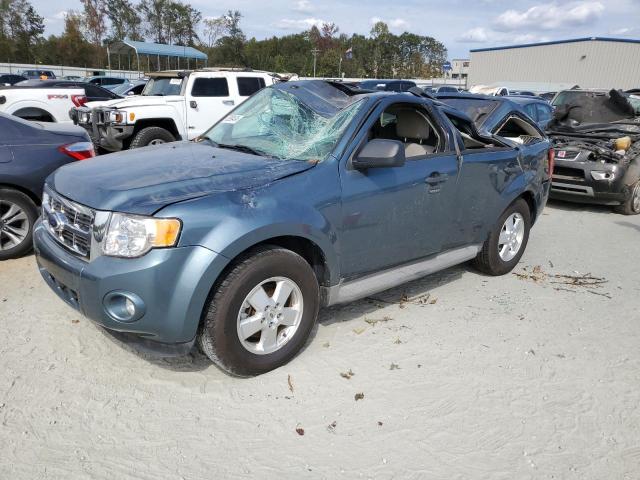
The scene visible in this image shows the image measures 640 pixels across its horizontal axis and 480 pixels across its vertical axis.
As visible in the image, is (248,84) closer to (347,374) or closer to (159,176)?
(159,176)

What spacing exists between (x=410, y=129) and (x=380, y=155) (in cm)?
120

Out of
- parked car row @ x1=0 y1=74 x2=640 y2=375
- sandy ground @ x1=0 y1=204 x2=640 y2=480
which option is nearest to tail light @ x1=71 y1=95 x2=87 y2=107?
parked car row @ x1=0 y1=74 x2=640 y2=375

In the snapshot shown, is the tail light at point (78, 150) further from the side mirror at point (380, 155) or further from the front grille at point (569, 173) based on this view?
the front grille at point (569, 173)

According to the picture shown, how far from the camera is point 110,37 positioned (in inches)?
2813

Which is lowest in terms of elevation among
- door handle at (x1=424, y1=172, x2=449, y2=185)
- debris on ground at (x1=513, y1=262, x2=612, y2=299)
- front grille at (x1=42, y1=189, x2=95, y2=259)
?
debris on ground at (x1=513, y1=262, x2=612, y2=299)

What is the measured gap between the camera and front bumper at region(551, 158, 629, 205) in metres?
A: 8.09

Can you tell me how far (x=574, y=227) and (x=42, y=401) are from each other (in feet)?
22.7

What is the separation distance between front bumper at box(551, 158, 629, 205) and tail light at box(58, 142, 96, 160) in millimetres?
6939

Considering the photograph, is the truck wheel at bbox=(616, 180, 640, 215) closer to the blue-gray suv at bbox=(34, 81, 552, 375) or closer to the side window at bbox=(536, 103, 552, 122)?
the side window at bbox=(536, 103, 552, 122)

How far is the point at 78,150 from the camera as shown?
5.46 meters

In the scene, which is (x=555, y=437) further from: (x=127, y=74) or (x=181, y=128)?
(x=127, y=74)

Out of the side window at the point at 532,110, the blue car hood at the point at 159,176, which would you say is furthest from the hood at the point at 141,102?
the side window at the point at 532,110

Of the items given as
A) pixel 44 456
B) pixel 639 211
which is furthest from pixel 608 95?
pixel 44 456

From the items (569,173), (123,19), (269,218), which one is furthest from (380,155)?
(123,19)
